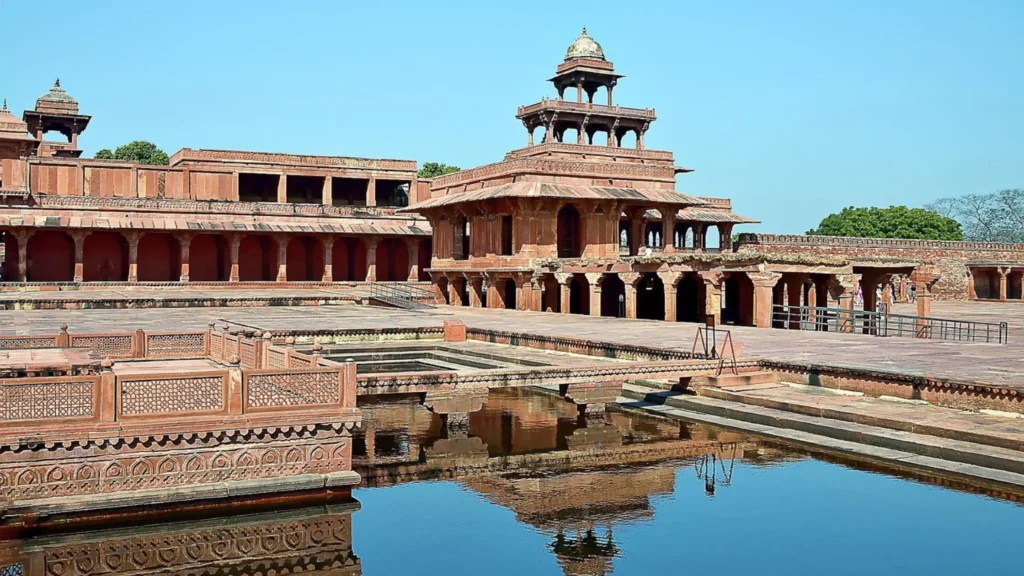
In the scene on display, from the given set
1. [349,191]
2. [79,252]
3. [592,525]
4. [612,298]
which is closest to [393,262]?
[349,191]

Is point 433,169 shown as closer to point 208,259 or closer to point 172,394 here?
point 208,259

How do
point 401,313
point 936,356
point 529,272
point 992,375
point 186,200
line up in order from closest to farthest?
point 992,375, point 936,356, point 401,313, point 529,272, point 186,200

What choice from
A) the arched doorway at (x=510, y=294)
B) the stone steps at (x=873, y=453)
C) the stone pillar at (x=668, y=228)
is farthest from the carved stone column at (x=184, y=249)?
the stone steps at (x=873, y=453)

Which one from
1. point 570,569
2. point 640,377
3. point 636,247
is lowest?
point 570,569

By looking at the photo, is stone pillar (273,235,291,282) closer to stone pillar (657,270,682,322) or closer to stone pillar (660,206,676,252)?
stone pillar (660,206,676,252)

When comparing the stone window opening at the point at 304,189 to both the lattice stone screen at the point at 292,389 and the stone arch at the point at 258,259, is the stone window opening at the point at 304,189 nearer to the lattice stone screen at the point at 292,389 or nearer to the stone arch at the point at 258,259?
the stone arch at the point at 258,259

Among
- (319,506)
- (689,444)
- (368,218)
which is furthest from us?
(368,218)

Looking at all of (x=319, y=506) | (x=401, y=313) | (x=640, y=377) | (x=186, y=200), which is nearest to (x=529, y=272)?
(x=401, y=313)

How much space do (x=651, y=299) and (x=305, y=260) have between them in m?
17.0

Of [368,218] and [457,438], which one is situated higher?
[368,218]

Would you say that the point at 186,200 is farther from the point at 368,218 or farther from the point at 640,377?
the point at 640,377

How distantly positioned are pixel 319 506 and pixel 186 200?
3300 centimetres

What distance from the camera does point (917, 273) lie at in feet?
99.1

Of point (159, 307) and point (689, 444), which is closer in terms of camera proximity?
point (689, 444)
